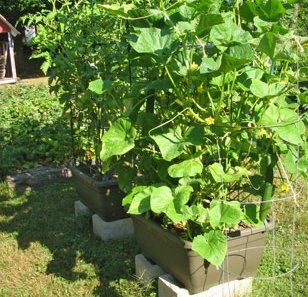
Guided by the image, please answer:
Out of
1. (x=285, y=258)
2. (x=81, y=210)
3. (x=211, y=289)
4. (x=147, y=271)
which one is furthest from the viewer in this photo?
(x=81, y=210)

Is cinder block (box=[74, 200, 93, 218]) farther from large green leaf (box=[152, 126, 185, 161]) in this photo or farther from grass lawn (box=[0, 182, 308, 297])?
large green leaf (box=[152, 126, 185, 161])

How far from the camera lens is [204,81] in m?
2.15

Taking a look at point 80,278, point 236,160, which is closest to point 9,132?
point 80,278

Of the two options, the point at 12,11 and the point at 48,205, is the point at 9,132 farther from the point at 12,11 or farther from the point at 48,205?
the point at 12,11

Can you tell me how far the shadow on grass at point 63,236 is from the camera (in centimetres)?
308

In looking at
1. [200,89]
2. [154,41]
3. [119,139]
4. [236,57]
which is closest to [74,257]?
[119,139]

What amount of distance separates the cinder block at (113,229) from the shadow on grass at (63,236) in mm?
53

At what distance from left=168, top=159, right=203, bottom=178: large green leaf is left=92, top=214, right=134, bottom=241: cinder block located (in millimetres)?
1335

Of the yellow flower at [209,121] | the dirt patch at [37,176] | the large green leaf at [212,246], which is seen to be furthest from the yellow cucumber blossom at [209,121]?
the dirt patch at [37,176]

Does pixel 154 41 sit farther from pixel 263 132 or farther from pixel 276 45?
pixel 263 132

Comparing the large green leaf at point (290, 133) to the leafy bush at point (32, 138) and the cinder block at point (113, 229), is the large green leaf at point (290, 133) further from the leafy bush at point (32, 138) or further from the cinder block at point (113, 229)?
the leafy bush at point (32, 138)

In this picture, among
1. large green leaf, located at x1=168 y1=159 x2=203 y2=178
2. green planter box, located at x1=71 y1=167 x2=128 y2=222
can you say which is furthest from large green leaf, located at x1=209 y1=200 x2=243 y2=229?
green planter box, located at x1=71 y1=167 x2=128 y2=222

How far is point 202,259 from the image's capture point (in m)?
2.38

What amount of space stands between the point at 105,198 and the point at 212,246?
135cm
